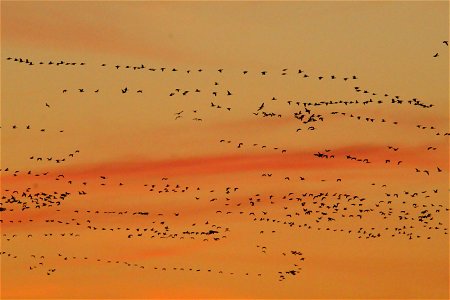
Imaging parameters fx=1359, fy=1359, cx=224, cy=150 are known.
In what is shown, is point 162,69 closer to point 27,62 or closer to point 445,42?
point 27,62

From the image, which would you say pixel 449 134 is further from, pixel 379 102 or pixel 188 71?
pixel 188 71

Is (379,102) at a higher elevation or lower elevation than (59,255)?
higher

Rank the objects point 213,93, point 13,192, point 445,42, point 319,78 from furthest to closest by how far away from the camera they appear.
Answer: point 13,192 → point 445,42 → point 213,93 → point 319,78

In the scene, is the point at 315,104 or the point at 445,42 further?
the point at 445,42

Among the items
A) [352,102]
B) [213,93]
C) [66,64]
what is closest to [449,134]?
[352,102]

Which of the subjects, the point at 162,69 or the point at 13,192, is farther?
the point at 13,192

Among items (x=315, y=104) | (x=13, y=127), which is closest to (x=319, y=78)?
(x=315, y=104)

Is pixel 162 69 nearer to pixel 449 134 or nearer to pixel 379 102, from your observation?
pixel 379 102

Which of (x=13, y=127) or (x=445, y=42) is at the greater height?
(x=445, y=42)

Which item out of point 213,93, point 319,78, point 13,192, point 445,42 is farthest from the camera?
point 13,192
